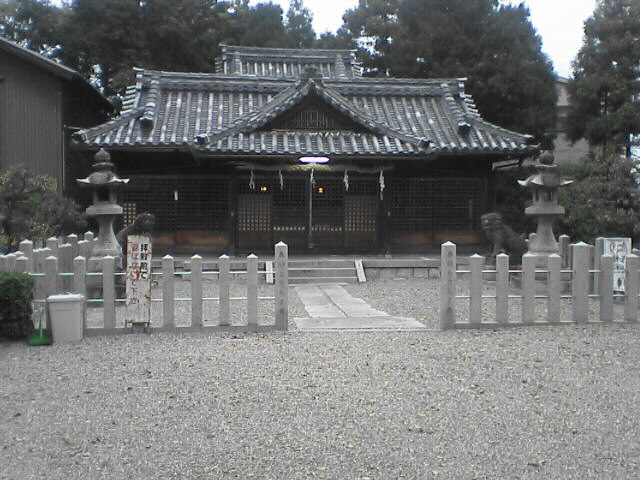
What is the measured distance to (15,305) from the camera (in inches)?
289

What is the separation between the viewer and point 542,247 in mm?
12836

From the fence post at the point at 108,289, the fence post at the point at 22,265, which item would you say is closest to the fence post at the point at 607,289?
the fence post at the point at 108,289

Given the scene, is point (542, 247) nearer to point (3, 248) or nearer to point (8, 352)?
point (8, 352)

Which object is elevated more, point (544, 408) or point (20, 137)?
point (20, 137)

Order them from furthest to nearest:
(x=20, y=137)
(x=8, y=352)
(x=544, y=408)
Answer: (x=20, y=137) → (x=8, y=352) → (x=544, y=408)

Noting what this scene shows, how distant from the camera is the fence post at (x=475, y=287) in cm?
802

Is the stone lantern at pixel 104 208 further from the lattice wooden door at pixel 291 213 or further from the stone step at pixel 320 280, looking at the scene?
the lattice wooden door at pixel 291 213

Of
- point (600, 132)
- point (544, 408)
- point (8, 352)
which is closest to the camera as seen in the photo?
point (544, 408)

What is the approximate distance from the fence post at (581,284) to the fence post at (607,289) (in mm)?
245

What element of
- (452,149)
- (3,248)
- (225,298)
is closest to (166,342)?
(225,298)

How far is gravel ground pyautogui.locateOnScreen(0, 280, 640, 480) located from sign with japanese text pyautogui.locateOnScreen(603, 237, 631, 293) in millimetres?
3413

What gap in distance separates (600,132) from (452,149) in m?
9.36

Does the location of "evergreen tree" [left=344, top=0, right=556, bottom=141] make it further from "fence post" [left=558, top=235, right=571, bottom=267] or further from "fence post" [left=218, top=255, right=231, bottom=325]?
"fence post" [left=218, top=255, right=231, bottom=325]

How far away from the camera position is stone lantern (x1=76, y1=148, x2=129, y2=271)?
12078mm
